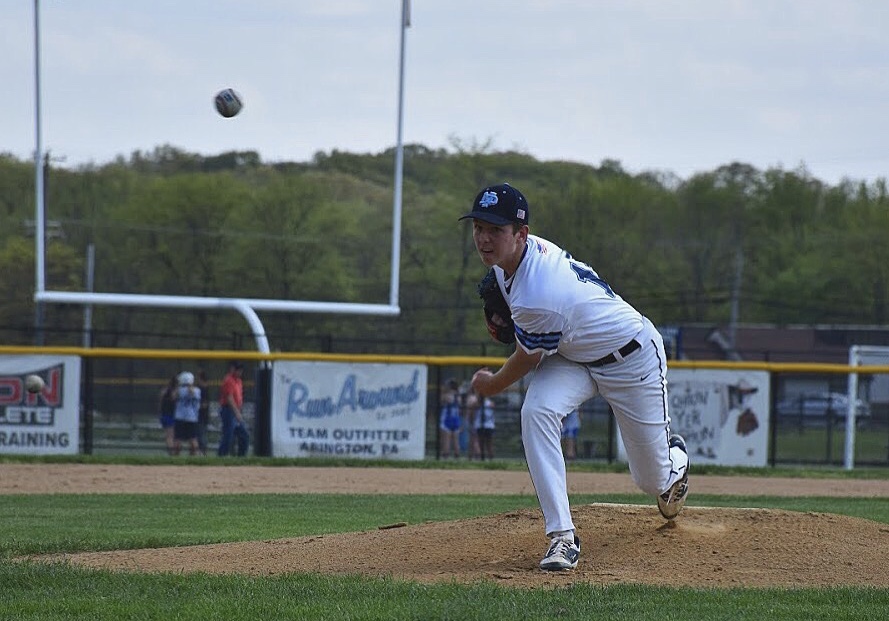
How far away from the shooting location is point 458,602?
191 inches

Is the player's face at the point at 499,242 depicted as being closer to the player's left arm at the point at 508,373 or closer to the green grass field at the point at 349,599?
the player's left arm at the point at 508,373

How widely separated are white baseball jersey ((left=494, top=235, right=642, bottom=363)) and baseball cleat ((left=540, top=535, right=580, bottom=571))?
850 mm

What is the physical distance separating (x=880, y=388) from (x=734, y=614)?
96.7ft

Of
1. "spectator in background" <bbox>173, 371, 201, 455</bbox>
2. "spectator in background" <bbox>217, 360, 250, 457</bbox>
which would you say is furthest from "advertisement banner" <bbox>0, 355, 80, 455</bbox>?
"spectator in background" <bbox>217, 360, 250, 457</bbox>

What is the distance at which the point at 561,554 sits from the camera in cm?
567

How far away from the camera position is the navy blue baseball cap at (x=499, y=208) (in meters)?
5.53

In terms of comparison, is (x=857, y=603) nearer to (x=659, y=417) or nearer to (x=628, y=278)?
(x=659, y=417)

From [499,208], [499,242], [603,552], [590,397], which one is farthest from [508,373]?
[603,552]

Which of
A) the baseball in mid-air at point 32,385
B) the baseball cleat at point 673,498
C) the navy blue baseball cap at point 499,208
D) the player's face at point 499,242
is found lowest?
the baseball in mid-air at point 32,385

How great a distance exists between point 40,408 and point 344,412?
409 centimetres

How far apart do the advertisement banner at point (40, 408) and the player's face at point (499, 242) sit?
12.4m

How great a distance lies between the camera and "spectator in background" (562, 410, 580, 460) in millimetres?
18797

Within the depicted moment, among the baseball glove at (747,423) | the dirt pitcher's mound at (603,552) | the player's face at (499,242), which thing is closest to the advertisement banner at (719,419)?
the baseball glove at (747,423)

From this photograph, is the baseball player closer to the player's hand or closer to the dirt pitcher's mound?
the player's hand
